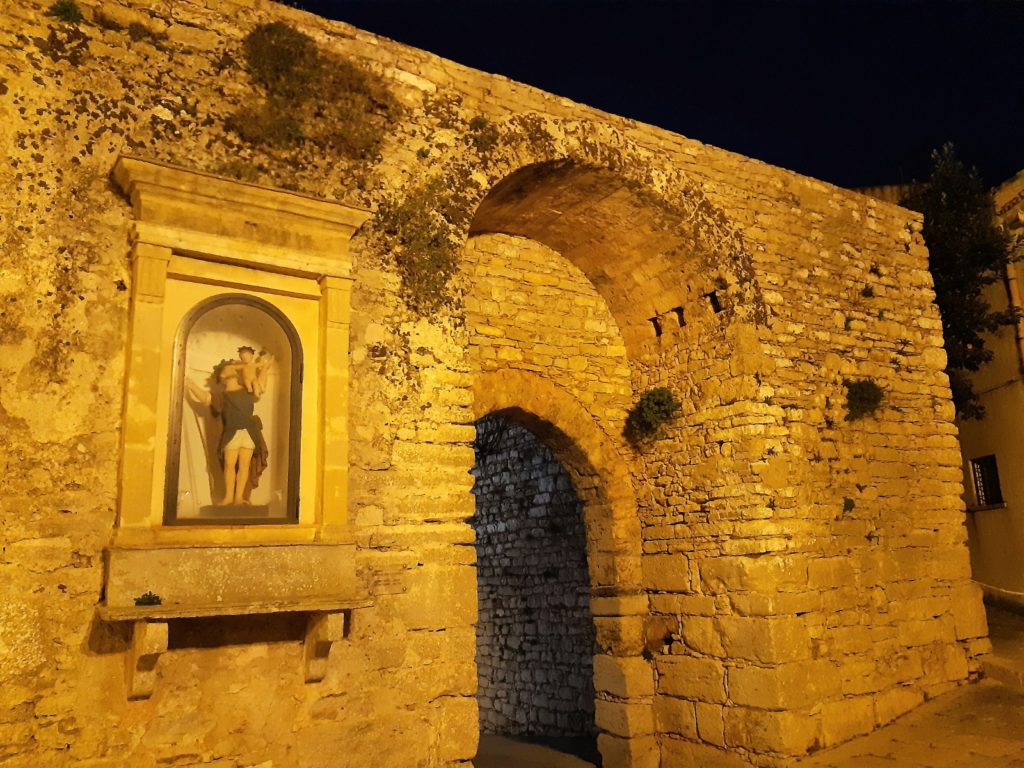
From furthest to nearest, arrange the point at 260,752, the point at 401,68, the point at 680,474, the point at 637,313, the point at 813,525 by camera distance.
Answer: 1. the point at 637,313
2. the point at 680,474
3. the point at 813,525
4. the point at 401,68
5. the point at 260,752

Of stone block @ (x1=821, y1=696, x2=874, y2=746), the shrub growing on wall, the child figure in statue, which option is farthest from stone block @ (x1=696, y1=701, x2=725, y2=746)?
the shrub growing on wall

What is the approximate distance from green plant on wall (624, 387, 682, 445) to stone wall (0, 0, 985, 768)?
12 centimetres

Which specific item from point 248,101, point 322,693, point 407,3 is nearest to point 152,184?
point 248,101

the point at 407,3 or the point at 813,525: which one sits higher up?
the point at 407,3

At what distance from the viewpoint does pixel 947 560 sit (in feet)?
23.6

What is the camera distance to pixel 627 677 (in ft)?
22.5

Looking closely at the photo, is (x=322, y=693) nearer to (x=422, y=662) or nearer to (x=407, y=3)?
(x=422, y=662)

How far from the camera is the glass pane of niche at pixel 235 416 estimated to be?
13.5ft

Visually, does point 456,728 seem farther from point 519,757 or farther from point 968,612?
point 968,612

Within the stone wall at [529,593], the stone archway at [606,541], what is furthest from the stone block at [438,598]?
the stone wall at [529,593]

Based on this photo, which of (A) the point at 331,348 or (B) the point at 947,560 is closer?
(A) the point at 331,348

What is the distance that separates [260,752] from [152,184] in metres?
2.86

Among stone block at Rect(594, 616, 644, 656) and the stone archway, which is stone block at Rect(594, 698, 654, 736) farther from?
stone block at Rect(594, 616, 644, 656)

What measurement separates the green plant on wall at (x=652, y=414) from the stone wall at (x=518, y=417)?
→ 4.9 inches
